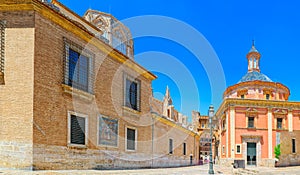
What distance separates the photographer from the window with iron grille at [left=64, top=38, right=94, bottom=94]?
12242 mm

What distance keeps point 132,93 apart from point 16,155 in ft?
29.0

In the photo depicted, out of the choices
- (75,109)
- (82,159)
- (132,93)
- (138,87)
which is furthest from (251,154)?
(75,109)


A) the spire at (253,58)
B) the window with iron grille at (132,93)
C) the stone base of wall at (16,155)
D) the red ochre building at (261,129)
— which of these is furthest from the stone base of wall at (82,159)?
the spire at (253,58)

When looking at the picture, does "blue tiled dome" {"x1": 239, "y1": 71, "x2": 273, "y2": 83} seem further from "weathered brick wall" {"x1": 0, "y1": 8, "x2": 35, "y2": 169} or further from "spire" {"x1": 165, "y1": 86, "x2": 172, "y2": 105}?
"weathered brick wall" {"x1": 0, "y1": 8, "x2": 35, "y2": 169}

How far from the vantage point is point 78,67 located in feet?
43.1

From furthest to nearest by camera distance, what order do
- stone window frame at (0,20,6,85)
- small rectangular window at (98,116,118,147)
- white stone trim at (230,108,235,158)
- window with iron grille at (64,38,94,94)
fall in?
1. white stone trim at (230,108,235,158)
2. small rectangular window at (98,116,118,147)
3. window with iron grille at (64,38,94,94)
4. stone window frame at (0,20,6,85)

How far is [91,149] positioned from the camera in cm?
1341

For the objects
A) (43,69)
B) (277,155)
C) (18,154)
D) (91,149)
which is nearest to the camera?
(18,154)

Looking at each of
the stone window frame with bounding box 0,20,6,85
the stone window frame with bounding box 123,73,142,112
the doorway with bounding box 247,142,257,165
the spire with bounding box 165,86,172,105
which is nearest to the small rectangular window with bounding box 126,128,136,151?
the stone window frame with bounding box 123,73,142,112

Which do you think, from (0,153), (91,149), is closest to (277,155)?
(91,149)

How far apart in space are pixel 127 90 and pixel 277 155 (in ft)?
67.3

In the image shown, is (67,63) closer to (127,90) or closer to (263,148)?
(127,90)

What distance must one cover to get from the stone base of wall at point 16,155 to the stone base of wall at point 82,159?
0.68ft

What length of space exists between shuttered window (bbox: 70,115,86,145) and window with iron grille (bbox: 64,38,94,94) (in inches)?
50.7
